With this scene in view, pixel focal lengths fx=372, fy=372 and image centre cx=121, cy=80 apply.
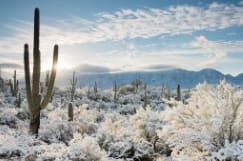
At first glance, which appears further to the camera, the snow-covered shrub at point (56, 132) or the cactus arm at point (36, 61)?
the snow-covered shrub at point (56, 132)

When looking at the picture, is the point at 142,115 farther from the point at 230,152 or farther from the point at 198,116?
the point at 230,152

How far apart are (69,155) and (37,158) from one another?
0.87m

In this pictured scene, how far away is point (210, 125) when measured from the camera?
873 cm

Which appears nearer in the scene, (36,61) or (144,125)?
(144,125)

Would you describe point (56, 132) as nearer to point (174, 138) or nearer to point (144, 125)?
point (144, 125)

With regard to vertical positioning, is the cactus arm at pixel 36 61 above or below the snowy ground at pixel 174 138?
above

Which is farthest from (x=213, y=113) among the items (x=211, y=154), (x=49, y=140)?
(x=49, y=140)

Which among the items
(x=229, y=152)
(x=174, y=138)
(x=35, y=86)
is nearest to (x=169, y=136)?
(x=174, y=138)

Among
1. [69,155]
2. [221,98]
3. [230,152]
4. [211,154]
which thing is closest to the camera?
[230,152]

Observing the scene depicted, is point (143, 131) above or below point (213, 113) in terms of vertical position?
below

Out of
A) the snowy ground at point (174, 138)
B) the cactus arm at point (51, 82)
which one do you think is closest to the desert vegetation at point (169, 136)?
the snowy ground at point (174, 138)

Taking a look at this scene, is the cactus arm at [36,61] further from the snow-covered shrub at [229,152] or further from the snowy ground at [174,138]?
the snow-covered shrub at [229,152]

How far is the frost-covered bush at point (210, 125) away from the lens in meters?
8.52

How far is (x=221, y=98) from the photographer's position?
9125 mm
